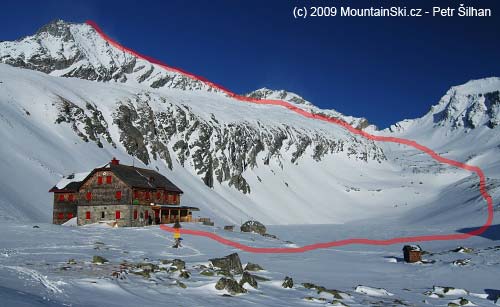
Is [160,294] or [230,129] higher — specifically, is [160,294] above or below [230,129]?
below

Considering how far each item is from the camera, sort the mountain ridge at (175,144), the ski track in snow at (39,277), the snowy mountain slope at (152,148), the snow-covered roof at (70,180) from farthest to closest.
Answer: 1. the mountain ridge at (175,144)
2. the snowy mountain slope at (152,148)
3. the snow-covered roof at (70,180)
4. the ski track in snow at (39,277)

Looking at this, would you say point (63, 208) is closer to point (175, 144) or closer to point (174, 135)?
point (175, 144)

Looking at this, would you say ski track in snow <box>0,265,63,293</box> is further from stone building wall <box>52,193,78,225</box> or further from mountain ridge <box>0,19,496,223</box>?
mountain ridge <box>0,19,496,223</box>

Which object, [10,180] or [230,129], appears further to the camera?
[230,129]

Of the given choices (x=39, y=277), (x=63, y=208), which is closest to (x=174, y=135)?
(x=63, y=208)

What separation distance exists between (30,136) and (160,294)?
80.3 meters

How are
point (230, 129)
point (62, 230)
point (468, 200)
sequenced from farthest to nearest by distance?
1. point (230, 129)
2. point (468, 200)
3. point (62, 230)

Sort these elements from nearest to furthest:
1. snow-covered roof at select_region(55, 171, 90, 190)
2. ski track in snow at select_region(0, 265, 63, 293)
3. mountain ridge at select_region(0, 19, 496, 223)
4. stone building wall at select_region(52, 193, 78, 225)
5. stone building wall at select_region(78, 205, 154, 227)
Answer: ski track in snow at select_region(0, 265, 63, 293) → stone building wall at select_region(78, 205, 154, 227) → stone building wall at select_region(52, 193, 78, 225) → snow-covered roof at select_region(55, 171, 90, 190) → mountain ridge at select_region(0, 19, 496, 223)

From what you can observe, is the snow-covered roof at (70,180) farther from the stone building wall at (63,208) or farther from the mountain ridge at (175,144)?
the mountain ridge at (175,144)

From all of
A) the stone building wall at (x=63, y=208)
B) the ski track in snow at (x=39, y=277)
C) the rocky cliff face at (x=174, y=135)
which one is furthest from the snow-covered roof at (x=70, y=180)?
the ski track in snow at (x=39, y=277)

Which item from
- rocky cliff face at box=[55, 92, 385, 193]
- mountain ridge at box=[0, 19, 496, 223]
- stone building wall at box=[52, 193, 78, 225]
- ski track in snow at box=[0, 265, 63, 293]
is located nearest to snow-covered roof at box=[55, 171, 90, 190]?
stone building wall at box=[52, 193, 78, 225]

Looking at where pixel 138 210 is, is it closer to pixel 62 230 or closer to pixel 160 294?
pixel 62 230

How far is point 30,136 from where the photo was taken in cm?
9169

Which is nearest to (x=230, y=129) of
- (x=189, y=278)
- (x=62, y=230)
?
(x=62, y=230)
